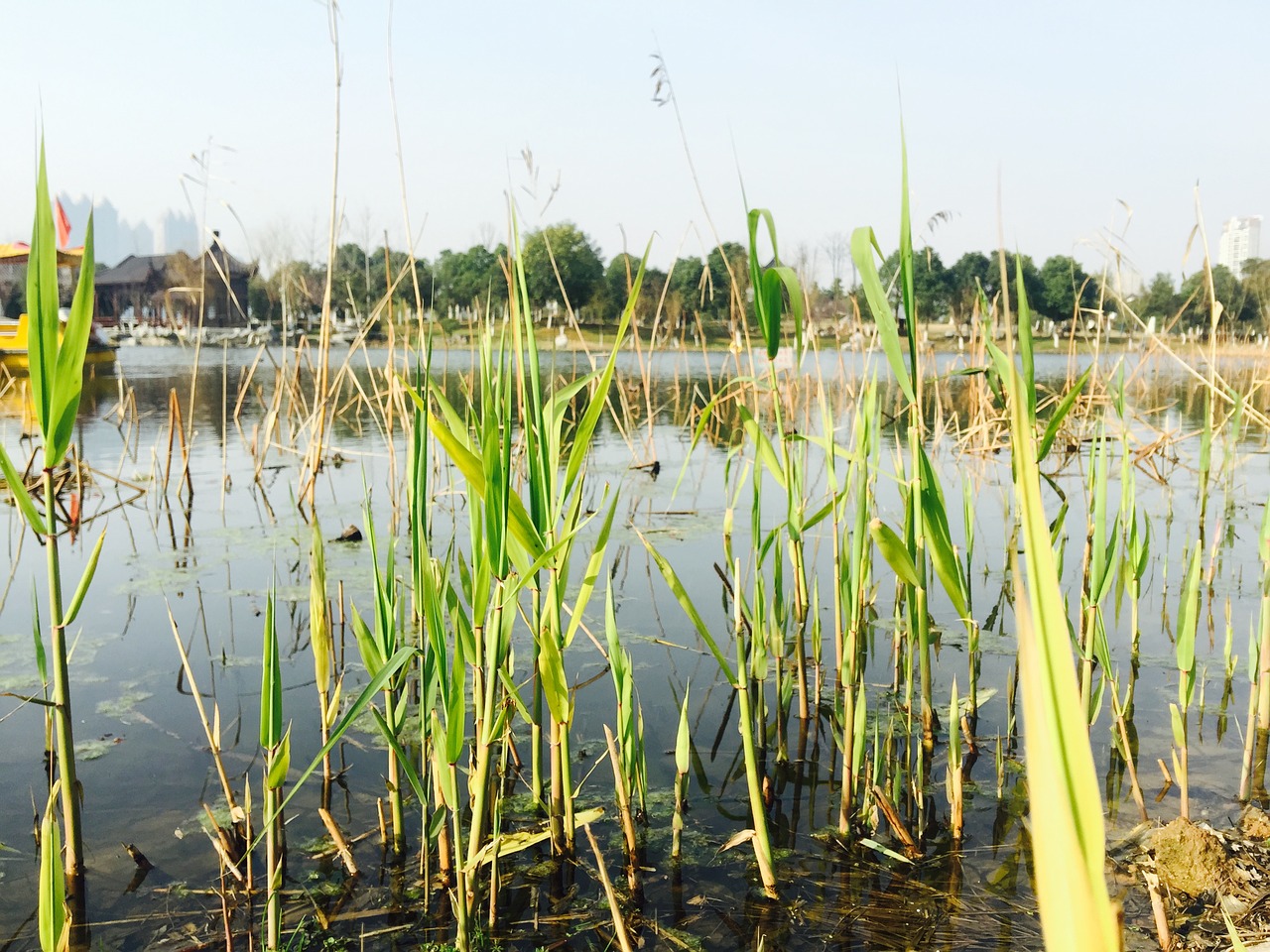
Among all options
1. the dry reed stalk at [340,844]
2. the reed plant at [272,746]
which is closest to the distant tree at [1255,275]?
the dry reed stalk at [340,844]

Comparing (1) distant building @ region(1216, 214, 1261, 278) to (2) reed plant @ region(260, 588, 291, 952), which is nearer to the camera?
(2) reed plant @ region(260, 588, 291, 952)

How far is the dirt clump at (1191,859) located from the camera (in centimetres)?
174

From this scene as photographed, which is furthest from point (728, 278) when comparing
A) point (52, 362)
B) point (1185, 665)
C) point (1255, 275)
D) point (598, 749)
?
point (1255, 275)

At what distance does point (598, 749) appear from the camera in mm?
2500

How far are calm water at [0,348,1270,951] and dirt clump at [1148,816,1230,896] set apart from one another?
0.32ft

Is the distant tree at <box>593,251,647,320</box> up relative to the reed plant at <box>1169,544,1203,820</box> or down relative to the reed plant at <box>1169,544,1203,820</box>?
up

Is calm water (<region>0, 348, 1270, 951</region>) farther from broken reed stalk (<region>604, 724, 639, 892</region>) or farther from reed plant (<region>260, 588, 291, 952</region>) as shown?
reed plant (<region>260, 588, 291, 952</region>)

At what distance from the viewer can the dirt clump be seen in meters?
1.74

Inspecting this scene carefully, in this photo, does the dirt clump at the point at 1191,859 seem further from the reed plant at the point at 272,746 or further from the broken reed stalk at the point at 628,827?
the reed plant at the point at 272,746

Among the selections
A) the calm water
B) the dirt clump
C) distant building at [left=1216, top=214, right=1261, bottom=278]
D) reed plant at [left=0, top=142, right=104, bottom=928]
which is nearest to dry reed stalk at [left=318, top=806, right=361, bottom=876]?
the calm water

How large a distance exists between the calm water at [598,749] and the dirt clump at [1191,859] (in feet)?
0.32

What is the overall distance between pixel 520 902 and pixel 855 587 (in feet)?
3.09

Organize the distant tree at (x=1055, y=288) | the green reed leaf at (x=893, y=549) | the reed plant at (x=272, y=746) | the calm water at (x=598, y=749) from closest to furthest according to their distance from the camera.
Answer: the reed plant at (x=272, y=746) < the green reed leaf at (x=893, y=549) < the calm water at (x=598, y=749) < the distant tree at (x=1055, y=288)

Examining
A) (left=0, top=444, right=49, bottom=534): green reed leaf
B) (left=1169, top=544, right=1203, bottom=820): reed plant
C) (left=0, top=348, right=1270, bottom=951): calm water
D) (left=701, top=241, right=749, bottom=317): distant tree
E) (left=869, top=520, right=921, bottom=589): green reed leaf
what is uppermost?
(left=701, top=241, right=749, bottom=317): distant tree
